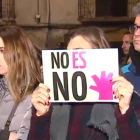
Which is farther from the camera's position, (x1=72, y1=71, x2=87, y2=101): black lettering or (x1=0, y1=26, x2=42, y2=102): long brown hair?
(x1=0, y1=26, x2=42, y2=102): long brown hair

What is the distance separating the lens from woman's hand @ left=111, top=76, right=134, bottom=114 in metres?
2.25

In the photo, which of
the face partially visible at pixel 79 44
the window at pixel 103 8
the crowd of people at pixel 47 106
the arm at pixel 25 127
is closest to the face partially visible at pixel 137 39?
the crowd of people at pixel 47 106

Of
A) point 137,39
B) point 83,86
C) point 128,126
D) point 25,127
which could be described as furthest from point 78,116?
point 137,39

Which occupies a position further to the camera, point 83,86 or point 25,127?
point 25,127

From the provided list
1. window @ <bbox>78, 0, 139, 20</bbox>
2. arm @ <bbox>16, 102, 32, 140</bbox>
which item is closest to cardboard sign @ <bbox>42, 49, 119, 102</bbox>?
arm @ <bbox>16, 102, 32, 140</bbox>

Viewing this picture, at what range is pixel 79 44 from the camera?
2.52 meters

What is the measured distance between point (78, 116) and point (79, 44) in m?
0.36

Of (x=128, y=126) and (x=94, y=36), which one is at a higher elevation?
(x=94, y=36)

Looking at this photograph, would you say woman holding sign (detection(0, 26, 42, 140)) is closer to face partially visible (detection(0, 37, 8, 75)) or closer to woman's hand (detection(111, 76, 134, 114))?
face partially visible (detection(0, 37, 8, 75))

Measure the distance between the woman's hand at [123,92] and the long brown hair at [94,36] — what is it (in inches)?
11.3

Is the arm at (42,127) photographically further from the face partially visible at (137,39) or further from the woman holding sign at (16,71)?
the face partially visible at (137,39)

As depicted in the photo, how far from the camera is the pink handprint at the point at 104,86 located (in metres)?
2.35

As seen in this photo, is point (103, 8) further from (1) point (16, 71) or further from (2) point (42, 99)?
(2) point (42, 99)

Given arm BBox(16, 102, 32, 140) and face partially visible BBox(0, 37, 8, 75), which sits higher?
face partially visible BBox(0, 37, 8, 75)
